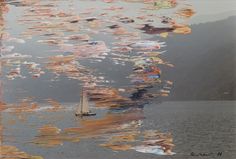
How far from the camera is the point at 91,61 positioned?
2762 millimetres

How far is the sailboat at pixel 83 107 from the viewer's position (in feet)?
8.74

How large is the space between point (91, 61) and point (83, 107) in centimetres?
32

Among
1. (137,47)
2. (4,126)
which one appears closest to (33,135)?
(4,126)

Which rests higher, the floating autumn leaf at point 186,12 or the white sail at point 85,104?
the floating autumn leaf at point 186,12

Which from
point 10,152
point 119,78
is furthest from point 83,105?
point 10,152

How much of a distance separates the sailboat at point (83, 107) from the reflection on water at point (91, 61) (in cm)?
4

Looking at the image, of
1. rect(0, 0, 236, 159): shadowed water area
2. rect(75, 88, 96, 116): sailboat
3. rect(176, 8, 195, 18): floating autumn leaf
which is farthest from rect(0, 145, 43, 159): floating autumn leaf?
rect(176, 8, 195, 18): floating autumn leaf

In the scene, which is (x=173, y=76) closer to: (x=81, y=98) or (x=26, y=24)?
(x=81, y=98)

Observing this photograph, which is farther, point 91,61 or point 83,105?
point 91,61

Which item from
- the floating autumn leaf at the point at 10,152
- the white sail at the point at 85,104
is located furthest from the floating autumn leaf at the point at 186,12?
the floating autumn leaf at the point at 10,152

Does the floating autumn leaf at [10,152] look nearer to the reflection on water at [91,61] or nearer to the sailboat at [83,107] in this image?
the reflection on water at [91,61]

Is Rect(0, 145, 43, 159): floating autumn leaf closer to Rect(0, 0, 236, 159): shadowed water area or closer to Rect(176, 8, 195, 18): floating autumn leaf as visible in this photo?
Rect(0, 0, 236, 159): shadowed water area

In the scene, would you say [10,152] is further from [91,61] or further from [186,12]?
[186,12]

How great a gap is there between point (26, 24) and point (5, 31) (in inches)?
5.7
